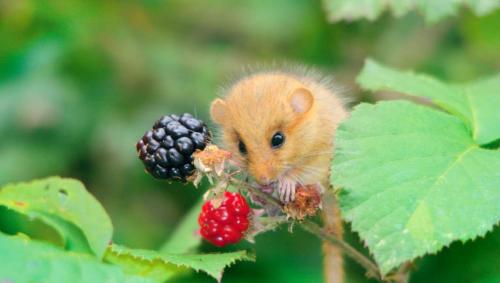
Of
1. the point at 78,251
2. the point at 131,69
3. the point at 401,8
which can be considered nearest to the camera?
the point at 78,251

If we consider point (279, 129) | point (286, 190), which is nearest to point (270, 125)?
point (279, 129)

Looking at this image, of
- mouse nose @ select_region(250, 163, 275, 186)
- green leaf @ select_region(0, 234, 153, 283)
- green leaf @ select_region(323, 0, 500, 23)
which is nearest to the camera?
green leaf @ select_region(0, 234, 153, 283)

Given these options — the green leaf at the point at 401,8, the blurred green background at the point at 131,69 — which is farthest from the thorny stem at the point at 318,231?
the blurred green background at the point at 131,69

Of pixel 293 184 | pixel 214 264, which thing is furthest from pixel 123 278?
pixel 293 184

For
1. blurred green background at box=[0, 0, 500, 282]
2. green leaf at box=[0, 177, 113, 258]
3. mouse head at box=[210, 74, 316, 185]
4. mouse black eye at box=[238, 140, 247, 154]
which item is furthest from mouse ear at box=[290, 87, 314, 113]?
blurred green background at box=[0, 0, 500, 282]

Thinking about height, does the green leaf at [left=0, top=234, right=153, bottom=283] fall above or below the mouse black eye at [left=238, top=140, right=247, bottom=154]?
below

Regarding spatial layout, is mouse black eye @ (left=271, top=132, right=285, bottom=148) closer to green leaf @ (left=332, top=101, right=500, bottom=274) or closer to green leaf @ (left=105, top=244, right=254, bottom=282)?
green leaf @ (left=332, top=101, right=500, bottom=274)

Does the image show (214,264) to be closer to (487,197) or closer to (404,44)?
(487,197)

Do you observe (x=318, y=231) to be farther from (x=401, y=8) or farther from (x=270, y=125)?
(x=401, y=8)
